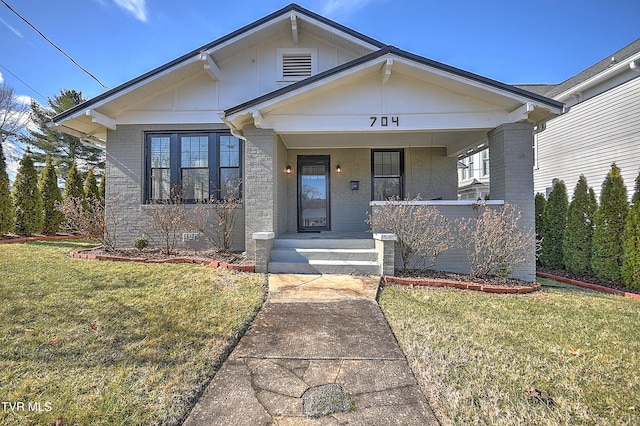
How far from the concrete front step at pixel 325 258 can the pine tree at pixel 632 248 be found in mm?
5329

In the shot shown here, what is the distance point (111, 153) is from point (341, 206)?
6653 mm

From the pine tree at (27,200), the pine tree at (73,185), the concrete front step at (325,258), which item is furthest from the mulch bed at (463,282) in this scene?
the pine tree at (73,185)

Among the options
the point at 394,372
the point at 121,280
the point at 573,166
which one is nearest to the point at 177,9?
the point at 121,280

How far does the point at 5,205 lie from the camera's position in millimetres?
9023

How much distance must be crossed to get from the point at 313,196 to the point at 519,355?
7270 millimetres

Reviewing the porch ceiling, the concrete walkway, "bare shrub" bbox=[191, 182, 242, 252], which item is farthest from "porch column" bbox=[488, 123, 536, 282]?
"bare shrub" bbox=[191, 182, 242, 252]

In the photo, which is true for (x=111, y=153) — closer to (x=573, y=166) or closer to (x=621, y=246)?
(x=621, y=246)

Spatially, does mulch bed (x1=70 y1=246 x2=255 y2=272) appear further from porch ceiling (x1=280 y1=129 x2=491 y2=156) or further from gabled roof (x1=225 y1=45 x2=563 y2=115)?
porch ceiling (x1=280 y1=129 x2=491 y2=156)

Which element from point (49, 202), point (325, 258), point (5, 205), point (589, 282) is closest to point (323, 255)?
point (325, 258)

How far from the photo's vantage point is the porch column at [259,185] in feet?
22.0

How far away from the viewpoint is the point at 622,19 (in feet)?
39.8

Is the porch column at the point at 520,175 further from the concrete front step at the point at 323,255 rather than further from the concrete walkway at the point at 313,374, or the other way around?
the concrete walkway at the point at 313,374

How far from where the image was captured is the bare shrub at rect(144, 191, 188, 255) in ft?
24.0

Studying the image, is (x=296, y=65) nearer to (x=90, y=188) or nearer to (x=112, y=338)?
(x=112, y=338)
